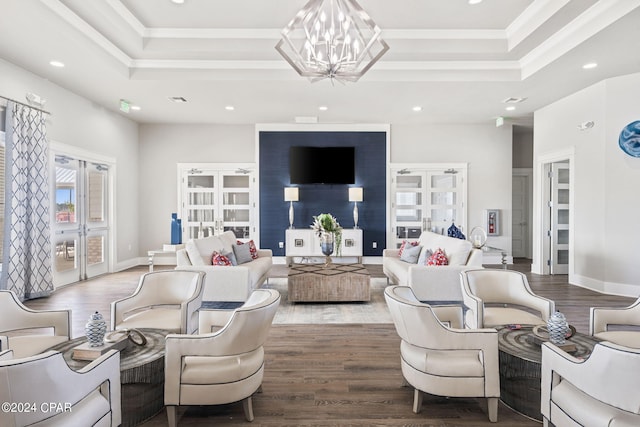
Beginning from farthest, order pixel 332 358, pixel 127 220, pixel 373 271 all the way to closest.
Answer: pixel 127 220, pixel 373 271, pixel 332 358

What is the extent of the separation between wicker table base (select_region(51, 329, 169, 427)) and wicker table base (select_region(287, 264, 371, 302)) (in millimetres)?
2577

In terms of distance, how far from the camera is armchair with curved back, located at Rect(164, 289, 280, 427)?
6.53 feet

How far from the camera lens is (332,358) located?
310cm

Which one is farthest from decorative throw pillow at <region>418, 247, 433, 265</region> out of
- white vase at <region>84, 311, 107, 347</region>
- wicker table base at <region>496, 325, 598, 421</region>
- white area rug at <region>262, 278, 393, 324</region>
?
white vase at <region>84, 311, 107, 347</region>

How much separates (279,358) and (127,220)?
613 centimetres

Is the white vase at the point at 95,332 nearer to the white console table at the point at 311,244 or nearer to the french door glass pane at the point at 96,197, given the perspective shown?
the french door glass pane at the point at 96,197

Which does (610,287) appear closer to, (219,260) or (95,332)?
(219,260)

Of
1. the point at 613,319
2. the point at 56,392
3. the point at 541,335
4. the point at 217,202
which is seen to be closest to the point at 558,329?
the point at 541,335

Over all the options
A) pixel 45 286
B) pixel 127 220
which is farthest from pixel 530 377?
pixel 127 220

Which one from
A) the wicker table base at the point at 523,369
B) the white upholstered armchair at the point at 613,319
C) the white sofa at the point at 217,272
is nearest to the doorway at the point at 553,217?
the white upholstered armchair at the point at 613,319

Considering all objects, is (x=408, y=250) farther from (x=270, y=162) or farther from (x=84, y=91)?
(x=84, y=91)

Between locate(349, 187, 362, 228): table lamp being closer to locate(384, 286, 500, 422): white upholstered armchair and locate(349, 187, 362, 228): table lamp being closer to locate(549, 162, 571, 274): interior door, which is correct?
locate(549, 162, 571, 274): interior door

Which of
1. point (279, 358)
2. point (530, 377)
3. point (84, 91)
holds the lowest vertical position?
point (279, 358)

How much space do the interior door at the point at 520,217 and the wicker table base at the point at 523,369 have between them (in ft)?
24.9
